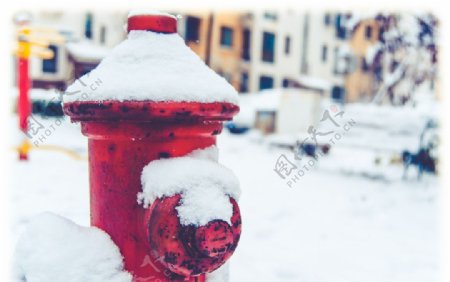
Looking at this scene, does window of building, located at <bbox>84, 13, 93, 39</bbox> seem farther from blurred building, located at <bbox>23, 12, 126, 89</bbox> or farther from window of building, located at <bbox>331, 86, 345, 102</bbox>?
window of building, located at <bbox>331, 86, 345, 102</bbox>

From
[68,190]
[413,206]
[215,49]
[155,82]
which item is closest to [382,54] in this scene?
[413,206]

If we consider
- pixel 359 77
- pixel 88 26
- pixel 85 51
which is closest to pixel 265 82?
pixel 359 77

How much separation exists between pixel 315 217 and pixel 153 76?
3.28 meters

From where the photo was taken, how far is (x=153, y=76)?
1.20 metres

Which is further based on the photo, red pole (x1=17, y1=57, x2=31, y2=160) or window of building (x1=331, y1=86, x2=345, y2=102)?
window of building (x1=331, y1=86, x2=345, y2=102)

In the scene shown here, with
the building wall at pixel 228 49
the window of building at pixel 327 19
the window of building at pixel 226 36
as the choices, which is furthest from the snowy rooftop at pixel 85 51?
the window of building at pixel 327 19

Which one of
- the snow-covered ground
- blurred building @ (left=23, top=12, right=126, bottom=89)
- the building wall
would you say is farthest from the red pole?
the building wall

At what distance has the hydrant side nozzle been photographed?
134 centimetres

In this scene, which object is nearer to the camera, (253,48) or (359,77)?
(253,48)

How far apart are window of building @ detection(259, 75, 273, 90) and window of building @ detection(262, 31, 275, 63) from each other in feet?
3.27

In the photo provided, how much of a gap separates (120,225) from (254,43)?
23.6 meters

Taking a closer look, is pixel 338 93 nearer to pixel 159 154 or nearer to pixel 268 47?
pixel 268 47

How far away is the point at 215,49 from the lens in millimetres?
22797

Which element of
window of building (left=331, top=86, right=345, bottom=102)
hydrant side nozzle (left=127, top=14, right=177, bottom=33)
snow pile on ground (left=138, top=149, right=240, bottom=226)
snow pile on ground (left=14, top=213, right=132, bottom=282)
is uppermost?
hydrant side nozzle (left=127, top=14, right=177, bottom=33)
